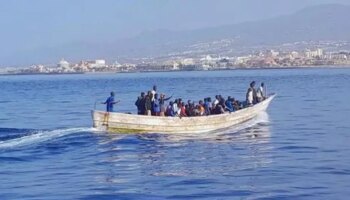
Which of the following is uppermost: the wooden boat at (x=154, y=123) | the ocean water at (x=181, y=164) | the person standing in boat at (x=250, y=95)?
the person standing in boat at (x=250, y=95)

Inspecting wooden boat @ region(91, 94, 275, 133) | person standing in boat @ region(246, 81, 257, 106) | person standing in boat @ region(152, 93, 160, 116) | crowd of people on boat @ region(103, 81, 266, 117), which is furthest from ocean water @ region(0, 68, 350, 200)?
person standing in boat @ region(246, 81, 257, 106)

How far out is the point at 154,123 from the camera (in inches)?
1531

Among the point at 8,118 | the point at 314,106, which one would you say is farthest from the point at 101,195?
the point at 314,106

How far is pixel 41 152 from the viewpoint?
32969mm

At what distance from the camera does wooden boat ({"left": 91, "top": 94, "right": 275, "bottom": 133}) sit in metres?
38.1

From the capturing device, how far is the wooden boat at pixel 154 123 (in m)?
38.1

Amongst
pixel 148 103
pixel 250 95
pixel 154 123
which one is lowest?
pixel 154 123

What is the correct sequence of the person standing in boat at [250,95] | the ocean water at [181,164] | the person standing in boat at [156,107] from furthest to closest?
the person standing in boat at [250,95] < the person standing in boat at [156,107] < the ocean water at [181,164]

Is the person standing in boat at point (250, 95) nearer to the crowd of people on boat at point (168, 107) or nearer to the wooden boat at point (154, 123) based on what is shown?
the crowd of people on boat at point (168, 107)

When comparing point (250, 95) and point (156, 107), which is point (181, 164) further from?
point (250, 95)

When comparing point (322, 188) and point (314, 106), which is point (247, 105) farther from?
point (322, 188)

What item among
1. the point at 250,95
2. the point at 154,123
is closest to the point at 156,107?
the point at 154,123

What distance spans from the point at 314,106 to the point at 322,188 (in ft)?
148

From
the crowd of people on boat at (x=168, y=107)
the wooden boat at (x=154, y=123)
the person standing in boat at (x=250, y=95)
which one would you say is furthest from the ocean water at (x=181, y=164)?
the person standing in boat at (x=250, y=95)
